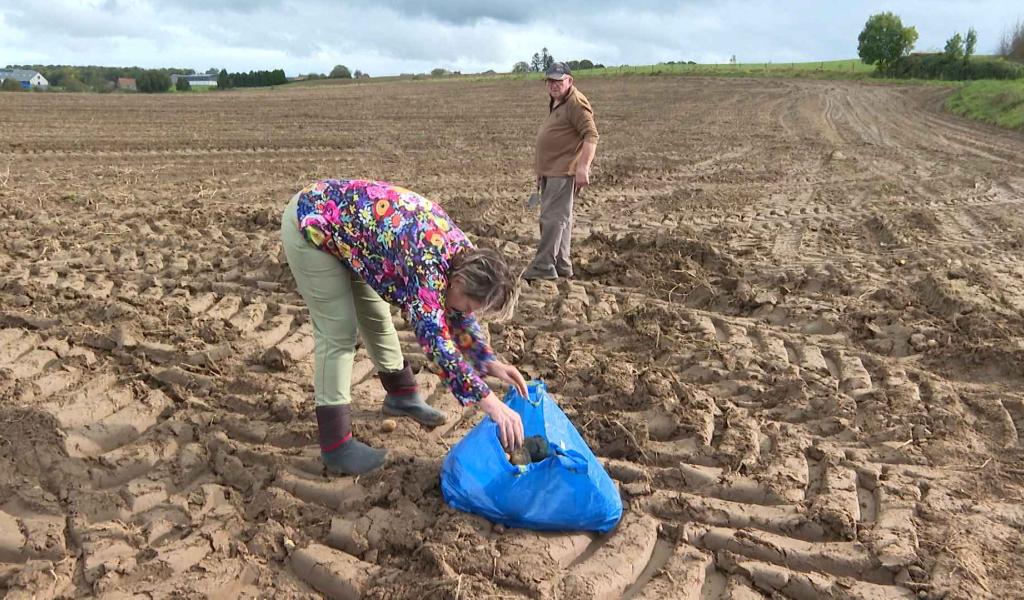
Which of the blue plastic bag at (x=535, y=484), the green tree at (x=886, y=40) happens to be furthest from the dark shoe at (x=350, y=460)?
the green tree at (x=886, y=40)

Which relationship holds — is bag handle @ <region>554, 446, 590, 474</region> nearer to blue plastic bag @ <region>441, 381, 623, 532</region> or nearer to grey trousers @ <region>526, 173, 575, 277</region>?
blue plastic bag @ <region>441, 381, 623, 532</region>

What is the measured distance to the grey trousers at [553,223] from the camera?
5.69 metres

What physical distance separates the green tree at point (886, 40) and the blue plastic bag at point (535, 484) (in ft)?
174

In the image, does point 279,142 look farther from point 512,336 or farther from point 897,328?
point 897,328

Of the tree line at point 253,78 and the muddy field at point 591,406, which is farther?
the tree line at point 253,78

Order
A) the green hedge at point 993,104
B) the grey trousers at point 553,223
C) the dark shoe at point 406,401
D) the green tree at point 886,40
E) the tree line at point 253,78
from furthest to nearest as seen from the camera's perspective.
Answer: the green tree at point 886,40
the tree line at point 253,78
the green hedge at point 993,104
the grey trousers at point 553,223
the dark shoe at point 406,401

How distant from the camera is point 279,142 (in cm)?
1273

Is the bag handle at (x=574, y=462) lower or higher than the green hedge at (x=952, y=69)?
lower

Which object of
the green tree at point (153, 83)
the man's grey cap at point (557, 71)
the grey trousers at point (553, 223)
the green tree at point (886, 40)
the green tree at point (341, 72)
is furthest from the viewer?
the green tree at point (341, 72)

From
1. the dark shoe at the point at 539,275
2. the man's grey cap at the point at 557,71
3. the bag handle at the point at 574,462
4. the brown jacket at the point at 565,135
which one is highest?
the man's grey cap at the point at 557,71

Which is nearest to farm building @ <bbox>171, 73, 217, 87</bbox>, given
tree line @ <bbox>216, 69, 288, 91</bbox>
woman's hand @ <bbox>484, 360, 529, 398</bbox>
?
tree line @ <bbox>216, 69, 288, 91</bbox>

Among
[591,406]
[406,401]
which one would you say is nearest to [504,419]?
[406,401]

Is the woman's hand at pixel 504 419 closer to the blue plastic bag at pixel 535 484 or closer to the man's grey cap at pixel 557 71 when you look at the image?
the blue plastic bag at pixel 535 484

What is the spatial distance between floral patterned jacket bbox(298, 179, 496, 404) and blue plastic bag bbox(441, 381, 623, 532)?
30cm
